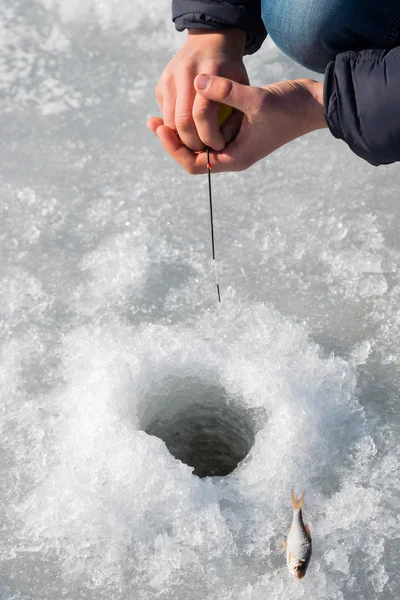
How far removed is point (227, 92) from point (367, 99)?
1.18ft

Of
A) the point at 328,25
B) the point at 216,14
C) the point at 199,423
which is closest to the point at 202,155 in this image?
the point at 216,14

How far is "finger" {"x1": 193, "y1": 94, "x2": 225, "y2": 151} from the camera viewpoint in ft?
6.16

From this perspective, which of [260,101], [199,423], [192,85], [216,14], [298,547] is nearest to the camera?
[298,547]

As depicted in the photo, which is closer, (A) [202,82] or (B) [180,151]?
(A) [202,82]

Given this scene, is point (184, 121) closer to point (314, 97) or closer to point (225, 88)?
point (225, 88)

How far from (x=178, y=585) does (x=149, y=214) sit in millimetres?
1288

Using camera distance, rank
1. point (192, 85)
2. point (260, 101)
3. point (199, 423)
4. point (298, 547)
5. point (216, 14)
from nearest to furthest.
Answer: point (298, 547), point (260, 101), point (192, 85), point (216, 14), point (199, 423)

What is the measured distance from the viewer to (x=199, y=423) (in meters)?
2.25

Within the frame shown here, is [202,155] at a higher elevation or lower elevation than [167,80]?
lower

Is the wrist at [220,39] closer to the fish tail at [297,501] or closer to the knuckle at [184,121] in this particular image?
the knuckle at [184,121]

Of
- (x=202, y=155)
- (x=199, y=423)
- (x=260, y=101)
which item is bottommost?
(x=199, y=423)

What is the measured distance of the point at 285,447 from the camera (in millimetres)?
1941

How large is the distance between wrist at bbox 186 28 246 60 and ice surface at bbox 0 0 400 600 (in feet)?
2.01

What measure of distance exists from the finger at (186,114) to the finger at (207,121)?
3cm
